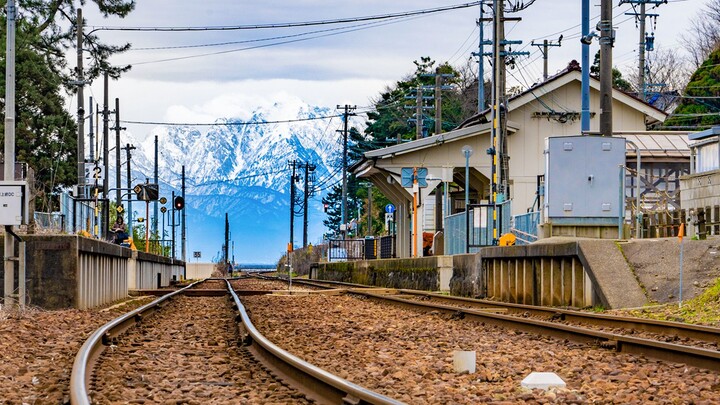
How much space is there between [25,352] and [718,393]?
23.4ft

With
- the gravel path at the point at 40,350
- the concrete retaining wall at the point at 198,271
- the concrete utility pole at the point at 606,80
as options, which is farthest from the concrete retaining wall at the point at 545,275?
the concrete retaining wall at the point at 198,271

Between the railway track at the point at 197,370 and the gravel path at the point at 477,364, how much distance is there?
1.53 feet

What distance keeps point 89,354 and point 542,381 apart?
4.57 m

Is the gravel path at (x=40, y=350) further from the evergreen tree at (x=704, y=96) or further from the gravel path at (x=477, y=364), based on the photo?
the evergreen tree at (x=704, y=96)

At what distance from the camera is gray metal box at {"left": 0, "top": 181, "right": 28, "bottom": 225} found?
1783 cm

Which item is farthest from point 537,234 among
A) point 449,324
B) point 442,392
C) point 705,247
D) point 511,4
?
point 442,392

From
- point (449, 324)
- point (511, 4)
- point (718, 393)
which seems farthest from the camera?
point (511, 4)

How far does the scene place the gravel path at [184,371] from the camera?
8.55 m

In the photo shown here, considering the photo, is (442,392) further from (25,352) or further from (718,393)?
(25,352)

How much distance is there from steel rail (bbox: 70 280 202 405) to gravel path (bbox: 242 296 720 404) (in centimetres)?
189

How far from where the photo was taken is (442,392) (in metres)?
8.59

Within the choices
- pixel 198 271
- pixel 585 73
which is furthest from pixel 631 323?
pixel 198 271

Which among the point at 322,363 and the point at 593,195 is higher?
the point at 593,195

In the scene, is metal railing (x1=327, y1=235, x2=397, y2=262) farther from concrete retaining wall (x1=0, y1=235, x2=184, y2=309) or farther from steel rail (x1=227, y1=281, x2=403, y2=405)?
steel rail (x1=227, y1=281, x2=403, y2=405)
